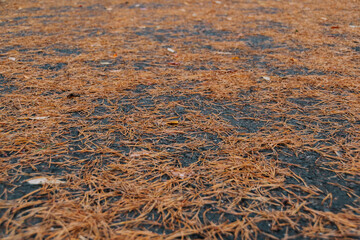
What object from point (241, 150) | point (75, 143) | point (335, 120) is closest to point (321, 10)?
point (335, 120)

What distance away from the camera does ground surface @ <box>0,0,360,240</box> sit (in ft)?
3.37

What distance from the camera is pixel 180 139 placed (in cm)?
152

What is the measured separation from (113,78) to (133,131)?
91cm

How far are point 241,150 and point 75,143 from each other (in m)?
0.89

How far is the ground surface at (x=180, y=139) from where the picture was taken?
3.37ft

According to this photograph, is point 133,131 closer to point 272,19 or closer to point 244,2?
point 272,19

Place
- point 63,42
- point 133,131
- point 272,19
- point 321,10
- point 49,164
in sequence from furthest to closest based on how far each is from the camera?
point 321,10
point 272,19
point 63,42
point 133,131
point 49,164

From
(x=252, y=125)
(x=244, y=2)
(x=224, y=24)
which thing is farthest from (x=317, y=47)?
(x=244, y=2)

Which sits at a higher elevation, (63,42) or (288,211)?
(288,211)

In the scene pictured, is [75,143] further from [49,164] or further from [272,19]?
[272,19]

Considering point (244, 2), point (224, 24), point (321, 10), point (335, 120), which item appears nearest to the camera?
point (335, 120)

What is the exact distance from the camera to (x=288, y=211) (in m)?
1.06

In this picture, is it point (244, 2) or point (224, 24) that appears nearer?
point (224, 24)

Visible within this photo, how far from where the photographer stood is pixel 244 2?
21.1 feet
